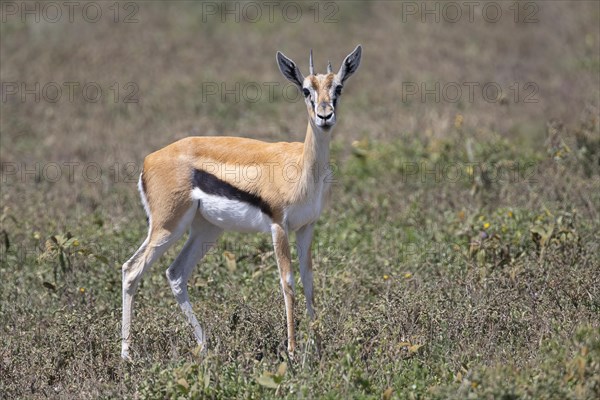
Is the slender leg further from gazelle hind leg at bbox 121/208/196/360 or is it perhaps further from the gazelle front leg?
→ gazelle hind leg at bbox 121/208/196/360

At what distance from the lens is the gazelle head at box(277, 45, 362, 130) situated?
682 cm

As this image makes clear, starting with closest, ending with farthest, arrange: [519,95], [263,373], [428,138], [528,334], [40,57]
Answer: [263,373]
[528,334]
[428,138]
[519,95]
[40,57]

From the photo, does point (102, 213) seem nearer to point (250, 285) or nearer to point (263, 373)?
point (250, 285)

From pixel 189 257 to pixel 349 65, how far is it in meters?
2.11

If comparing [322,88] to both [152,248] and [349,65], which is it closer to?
[349,65]

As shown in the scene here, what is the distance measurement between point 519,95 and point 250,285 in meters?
8.27

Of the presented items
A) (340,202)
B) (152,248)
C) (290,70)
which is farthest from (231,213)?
(340,202)

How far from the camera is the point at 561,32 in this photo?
17922 millimetres

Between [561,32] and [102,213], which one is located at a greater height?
[561,32]

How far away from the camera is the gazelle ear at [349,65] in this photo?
7301 mm

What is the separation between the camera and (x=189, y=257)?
7871mm

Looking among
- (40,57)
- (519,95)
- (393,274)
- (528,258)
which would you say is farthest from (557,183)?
(40,57)

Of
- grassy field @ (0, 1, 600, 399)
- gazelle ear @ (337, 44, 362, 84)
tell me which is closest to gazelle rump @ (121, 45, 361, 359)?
gazelle ear @ (337, 44, 362, 84)

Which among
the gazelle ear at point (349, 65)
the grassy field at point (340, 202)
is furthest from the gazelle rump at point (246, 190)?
the grassy field at point (340, 202)
